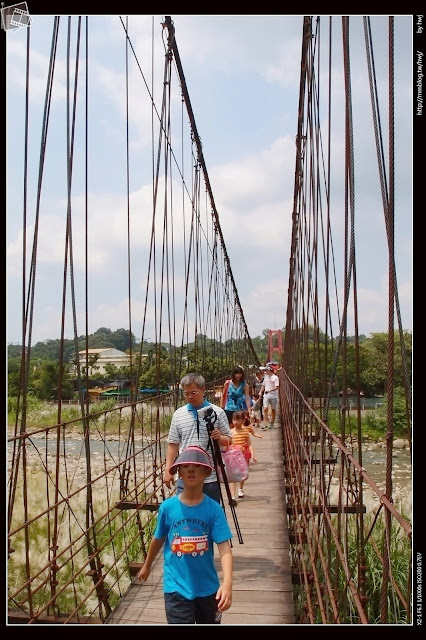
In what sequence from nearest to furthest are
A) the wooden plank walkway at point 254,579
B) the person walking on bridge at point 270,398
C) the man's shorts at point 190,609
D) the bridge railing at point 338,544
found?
the bridge railing at point 338,544
the man's shorts at point 190,609
the wooden plank walkway at point 254,579
the person walking on bridge at point 270,398

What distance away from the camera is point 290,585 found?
225 centimetres

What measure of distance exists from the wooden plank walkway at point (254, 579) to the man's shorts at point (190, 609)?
0.70 meters

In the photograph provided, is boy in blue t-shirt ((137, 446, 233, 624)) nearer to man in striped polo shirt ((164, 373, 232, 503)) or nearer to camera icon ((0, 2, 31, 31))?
man in striped polo shirt ((164, 373, 232, 503))

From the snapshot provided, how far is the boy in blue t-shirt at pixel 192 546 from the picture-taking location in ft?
4.18

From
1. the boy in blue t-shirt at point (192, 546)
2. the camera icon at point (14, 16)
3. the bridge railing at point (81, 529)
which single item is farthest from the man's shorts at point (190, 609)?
the camera icon at point (14, 16)

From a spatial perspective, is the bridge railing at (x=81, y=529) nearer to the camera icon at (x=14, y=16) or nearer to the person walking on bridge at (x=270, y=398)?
the person walking on bridge at (x=270, y=398)

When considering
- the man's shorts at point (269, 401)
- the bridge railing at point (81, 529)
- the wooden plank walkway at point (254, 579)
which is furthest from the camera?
the man's shorts at point (269, 401)

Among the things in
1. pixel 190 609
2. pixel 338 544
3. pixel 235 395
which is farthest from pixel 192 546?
pixel 235 395

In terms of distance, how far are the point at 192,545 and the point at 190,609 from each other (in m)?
0.15

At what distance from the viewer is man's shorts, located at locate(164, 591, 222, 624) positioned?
1273 millimetres

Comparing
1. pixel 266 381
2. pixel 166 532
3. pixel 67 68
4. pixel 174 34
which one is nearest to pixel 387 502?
pixel 166 532

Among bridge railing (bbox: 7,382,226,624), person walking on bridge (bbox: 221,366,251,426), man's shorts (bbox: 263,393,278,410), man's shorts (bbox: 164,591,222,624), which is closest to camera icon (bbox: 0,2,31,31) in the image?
bridge railing (bbox: 7,382,226,624)

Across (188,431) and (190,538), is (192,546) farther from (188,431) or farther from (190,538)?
(188,431)
